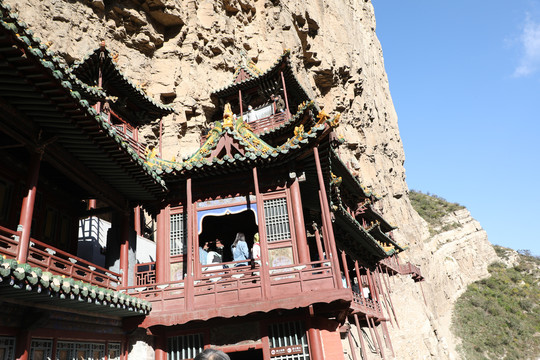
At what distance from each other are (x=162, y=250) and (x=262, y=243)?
10.3 feet

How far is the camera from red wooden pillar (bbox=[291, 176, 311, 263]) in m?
9.70

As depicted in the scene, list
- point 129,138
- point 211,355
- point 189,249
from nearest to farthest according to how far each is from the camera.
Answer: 1. point 211,355
2. point 189,249
3. point 129,138

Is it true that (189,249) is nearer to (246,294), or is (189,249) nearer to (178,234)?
(178,234)

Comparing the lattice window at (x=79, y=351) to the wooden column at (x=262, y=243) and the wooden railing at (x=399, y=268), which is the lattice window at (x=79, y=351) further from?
the wooden railing at (x=399, y=268)

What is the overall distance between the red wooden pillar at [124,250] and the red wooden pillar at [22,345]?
3.80 meters

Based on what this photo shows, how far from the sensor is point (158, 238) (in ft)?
35.8

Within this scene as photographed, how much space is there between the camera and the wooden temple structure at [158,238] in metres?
6.49

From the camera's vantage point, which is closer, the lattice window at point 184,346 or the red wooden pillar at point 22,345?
the red wooden pillar at point 22,345

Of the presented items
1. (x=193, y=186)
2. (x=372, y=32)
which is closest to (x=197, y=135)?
(x=193, y=186)

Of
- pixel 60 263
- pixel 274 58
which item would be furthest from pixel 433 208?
pixel 60 263

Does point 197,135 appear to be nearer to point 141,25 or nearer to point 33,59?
point 141,25

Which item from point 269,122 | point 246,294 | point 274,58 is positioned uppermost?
point 274,58

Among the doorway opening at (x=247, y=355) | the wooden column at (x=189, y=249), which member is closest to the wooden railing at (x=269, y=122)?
the wooden column at (x=189, y=249)

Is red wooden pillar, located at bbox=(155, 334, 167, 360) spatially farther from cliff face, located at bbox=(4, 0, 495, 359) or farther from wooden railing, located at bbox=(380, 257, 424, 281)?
wooden railing, located at bbox=(380, 257, 424, 281)
